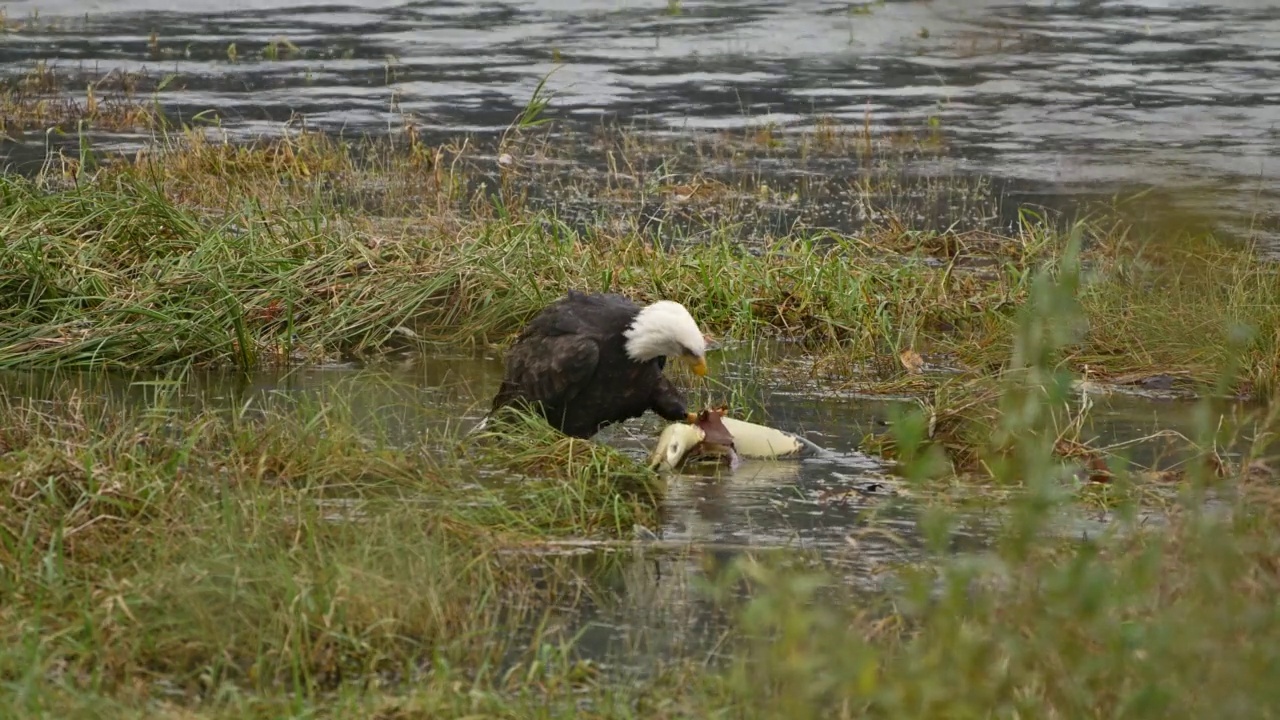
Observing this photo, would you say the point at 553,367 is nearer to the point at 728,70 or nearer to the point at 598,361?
the point at 598,361

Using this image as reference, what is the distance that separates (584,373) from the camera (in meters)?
7.06

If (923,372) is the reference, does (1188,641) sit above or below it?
above

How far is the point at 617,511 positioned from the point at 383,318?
3006 millimetres

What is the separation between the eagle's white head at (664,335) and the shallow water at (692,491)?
49 centimetres

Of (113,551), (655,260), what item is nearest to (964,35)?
(113,551)

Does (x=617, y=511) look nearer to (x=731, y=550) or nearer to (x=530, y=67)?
(x=731, y=550)

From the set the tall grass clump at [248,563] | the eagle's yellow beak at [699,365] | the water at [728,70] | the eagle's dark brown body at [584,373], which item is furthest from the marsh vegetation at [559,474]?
the water at [728,70]

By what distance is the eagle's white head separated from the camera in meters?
7.01

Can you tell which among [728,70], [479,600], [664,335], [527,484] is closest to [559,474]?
[527,484]

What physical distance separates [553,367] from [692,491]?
74cm

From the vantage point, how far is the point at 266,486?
19.6 feet

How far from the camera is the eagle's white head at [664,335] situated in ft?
23.0

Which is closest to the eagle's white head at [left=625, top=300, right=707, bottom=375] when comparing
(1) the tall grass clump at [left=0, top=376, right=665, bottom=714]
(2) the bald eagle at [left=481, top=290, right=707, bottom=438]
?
(2) the bald eagle at [left=481, top=290, right=707, bottom=438]

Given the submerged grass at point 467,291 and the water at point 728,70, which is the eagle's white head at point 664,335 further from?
the water at point 728,70
